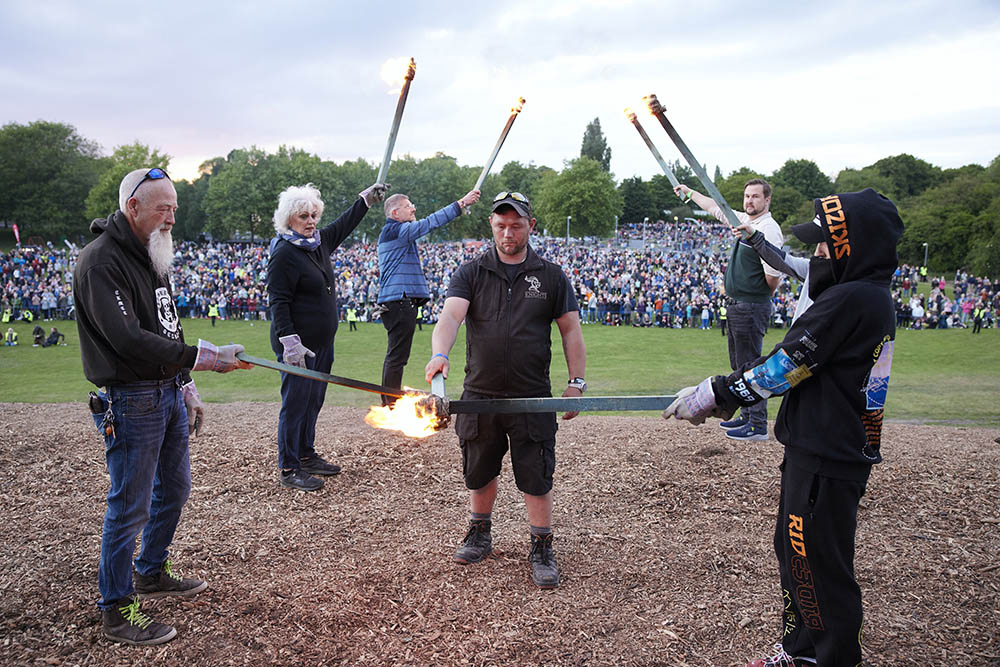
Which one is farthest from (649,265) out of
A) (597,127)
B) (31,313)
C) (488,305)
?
(597,127)

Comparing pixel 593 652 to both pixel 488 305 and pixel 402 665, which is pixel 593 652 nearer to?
pixel 402 665

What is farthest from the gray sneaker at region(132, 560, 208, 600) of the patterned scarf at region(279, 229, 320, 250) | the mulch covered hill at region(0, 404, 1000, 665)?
the patterned scarf at region(279, 229, 320, 250)

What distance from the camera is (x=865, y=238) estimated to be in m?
3.04

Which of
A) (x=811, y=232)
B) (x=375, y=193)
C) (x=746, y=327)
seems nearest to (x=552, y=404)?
(x=811, y=232)

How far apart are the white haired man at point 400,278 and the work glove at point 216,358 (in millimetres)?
3904

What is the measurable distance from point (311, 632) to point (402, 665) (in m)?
0.68

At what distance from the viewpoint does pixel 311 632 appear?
391 centimetres

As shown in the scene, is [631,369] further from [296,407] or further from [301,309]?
[301,309]

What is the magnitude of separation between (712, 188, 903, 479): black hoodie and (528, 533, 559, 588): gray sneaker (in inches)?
80.4

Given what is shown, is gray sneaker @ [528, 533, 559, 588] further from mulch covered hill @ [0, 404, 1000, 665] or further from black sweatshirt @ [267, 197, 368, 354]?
black sweatshirt @ [267, 197, 368, 354]

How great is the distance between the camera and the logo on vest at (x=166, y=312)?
4.00m

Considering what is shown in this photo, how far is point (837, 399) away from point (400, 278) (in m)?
5.74

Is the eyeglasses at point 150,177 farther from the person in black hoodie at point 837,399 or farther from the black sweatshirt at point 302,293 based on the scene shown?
the person in black hoodie at point 837,399

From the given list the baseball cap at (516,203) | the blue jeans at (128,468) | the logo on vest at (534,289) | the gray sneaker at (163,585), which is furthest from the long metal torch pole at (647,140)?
the gray sneaker at (163,585)
